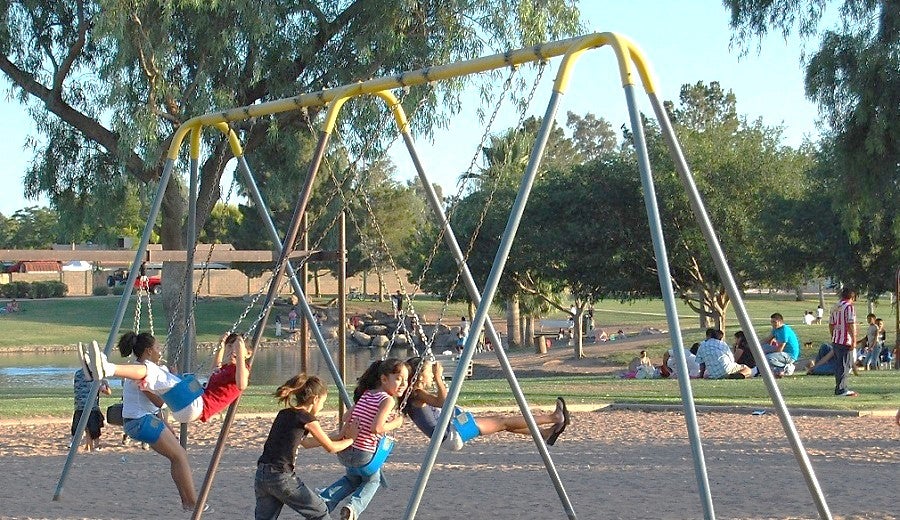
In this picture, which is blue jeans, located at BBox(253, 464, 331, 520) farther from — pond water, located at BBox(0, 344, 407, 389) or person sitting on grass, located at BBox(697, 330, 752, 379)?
pond water, located at BBox(0, 344, 407, 389)

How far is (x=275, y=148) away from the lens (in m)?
17.8

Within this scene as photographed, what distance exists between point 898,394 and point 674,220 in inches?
594

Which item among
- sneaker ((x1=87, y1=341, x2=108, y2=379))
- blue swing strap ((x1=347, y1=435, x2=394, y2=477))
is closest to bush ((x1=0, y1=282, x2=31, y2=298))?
sneaker ((x1=87, y1=341, x2=108, y2=379))

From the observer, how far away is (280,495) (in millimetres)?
6184

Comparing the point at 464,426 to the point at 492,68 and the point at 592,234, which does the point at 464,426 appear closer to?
the point at 492,68

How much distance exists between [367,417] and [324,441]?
0.50 m

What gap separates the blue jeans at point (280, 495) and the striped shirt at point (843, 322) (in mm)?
10929

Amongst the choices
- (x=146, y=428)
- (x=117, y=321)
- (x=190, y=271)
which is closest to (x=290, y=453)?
(x=146, y=428)

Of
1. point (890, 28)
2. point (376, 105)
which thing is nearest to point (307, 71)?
point (376, 105)

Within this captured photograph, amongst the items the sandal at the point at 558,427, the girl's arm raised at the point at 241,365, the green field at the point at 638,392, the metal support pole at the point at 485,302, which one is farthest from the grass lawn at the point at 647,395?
the metal support pole at the point at 485,302

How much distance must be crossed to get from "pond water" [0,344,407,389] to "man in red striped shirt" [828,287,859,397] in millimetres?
12788

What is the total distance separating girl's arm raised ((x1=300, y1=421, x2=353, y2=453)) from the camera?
619 centimetres

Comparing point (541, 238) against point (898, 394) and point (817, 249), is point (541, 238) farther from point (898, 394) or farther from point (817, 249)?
point (898, 394)

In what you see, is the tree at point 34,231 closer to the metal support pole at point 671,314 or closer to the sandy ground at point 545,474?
the sandy ground at point 545,474
